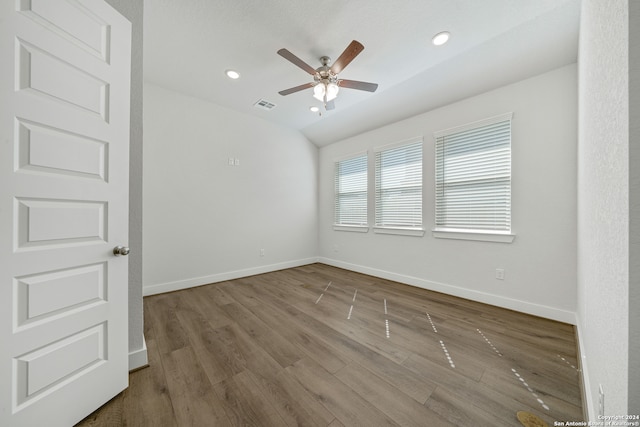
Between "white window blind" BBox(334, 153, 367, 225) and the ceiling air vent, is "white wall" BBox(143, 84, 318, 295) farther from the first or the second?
"white window blind" BBox(334, 153, 367, 225)

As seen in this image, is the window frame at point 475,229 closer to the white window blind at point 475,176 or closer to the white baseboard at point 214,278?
the white window blind at point 475,176

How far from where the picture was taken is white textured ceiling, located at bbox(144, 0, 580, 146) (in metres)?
1.80

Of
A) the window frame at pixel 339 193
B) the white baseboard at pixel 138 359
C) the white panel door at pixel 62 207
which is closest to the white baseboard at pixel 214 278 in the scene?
the window frame at pixel 339 193

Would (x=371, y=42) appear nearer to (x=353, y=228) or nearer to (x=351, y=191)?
(x=351, y=191)

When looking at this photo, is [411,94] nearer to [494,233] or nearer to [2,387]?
[494,233]

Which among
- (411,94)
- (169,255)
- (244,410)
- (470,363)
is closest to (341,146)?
(411,94)

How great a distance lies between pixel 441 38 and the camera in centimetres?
208

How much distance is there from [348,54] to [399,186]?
7.13 ft

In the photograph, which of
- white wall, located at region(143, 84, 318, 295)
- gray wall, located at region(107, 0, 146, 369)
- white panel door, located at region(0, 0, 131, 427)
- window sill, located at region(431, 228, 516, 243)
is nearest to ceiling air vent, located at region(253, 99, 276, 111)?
white wall, located at region(143, 84, 318, 295)

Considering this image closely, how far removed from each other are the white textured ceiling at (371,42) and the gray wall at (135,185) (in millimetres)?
560

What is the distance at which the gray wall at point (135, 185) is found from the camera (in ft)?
4.87

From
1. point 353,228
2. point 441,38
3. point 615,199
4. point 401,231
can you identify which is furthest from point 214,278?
point 441,38

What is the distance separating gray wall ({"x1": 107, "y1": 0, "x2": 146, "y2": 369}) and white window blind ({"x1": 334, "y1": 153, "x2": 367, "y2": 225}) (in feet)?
10.9

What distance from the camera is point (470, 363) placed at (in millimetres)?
1565
